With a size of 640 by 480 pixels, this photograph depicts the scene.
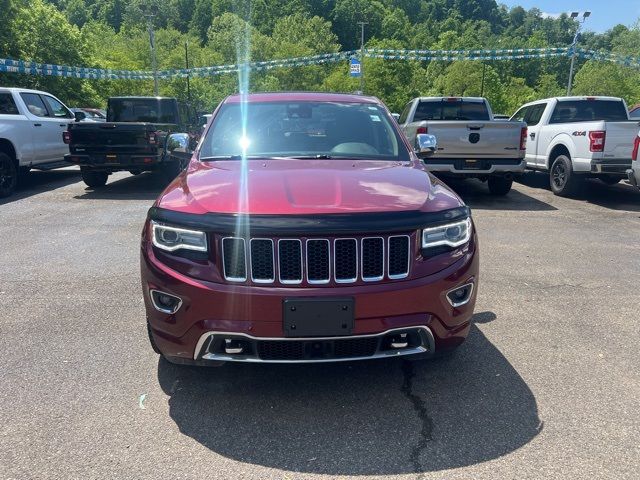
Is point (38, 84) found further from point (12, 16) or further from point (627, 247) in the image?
point (627, 247)

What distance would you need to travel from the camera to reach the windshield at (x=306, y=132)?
4070mm

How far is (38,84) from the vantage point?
1190 inches

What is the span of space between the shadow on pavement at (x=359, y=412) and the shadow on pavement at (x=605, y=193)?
7.60 m

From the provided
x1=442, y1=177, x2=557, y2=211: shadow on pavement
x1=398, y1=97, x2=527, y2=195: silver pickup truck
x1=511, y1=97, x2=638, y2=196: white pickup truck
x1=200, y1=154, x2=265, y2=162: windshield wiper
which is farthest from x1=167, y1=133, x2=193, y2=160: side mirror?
x1=511, y1=97, x2=638, y2=196: white pickup truck

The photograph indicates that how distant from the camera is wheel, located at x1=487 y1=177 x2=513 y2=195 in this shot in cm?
1024

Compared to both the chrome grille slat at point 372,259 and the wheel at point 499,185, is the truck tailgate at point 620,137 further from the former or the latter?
the chrome grille slat at point 372,259

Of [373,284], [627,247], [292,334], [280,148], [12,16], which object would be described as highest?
[12,16]

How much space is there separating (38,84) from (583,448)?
1332 inches

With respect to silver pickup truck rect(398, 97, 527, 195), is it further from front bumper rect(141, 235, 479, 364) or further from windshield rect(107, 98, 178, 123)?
front bumper rect(141, 235, 479, 364)

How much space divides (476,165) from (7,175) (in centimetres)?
868

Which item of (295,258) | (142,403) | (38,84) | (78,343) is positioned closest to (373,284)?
(295,258)

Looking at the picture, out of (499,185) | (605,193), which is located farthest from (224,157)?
(605,193)

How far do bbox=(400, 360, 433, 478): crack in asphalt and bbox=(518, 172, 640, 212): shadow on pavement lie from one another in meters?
7.72

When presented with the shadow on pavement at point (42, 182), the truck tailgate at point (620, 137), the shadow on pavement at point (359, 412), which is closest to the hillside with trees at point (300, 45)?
the shadow on pavement at point (42, 182)
